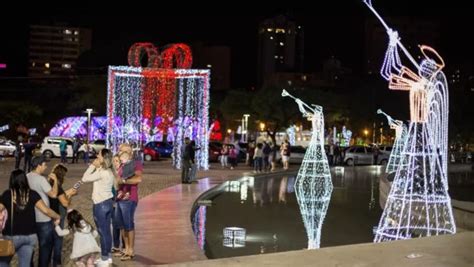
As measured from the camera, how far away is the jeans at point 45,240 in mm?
7367

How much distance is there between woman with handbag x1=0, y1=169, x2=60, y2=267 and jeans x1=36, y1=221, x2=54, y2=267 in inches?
19.9

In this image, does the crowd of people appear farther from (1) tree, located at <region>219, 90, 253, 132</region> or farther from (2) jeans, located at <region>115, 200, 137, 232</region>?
(1) tree, located at <region>219, 90, 253, 132</region>

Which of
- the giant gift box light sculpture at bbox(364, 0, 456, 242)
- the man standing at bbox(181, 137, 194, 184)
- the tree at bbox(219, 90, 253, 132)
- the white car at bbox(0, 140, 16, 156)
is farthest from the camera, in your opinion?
the tree at bbox(219, 90, 253, 132)

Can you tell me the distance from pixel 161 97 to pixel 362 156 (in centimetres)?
1575

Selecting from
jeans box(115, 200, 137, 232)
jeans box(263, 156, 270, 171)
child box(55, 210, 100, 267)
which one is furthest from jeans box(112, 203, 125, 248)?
jeans box(263, 156, 270, 171)

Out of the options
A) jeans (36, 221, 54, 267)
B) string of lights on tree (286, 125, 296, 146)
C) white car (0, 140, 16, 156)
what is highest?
string of lights on tree (286, 125, 296, 146)

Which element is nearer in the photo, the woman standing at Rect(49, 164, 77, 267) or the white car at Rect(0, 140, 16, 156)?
the woman standing at Rect(49, 164, 77, 267)

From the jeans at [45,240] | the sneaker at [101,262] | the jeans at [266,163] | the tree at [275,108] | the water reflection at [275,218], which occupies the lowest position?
the water reflection at [275,218]

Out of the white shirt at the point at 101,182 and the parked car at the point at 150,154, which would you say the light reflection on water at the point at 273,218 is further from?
the parked car at the point at 150,154

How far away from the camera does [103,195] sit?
8.34 meters

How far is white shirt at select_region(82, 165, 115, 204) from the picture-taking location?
8289mm

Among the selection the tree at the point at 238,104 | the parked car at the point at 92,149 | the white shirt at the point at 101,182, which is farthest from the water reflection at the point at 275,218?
the tree at the point at 238,104

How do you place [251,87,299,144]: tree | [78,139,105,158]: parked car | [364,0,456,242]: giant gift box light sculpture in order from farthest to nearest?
[251,87,299,144]: tree → [78,139,105,158]: parked car → [364,0,456,242]: giant gift box light sculpture

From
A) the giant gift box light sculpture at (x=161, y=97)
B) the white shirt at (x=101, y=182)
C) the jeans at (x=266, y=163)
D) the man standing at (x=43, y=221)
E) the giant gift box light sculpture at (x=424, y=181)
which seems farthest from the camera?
the jeans at (x=266, y=163)
